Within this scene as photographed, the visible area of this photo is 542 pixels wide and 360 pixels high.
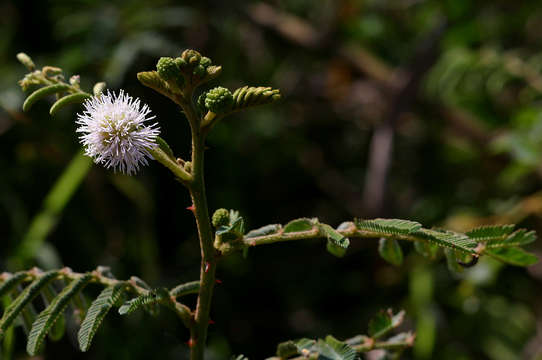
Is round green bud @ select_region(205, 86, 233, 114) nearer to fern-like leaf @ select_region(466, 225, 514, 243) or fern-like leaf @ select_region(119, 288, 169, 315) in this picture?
fern-like leaf @ select_region(119, 288, 169, 315)

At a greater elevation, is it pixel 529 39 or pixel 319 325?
pixel 529 39

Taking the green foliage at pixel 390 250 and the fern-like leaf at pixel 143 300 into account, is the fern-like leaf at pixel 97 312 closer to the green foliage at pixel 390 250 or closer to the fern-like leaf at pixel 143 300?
the fern-like leaf at pixel 143 300

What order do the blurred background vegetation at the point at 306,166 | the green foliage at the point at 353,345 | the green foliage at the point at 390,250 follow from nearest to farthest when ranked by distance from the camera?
1. the green foliage at the point at 353,345
2. the green foliage at the point at 390,250
3. the blurred background vegetation at the point at 306,166

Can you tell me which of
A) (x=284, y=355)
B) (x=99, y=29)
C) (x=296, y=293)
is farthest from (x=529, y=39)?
(x=284, y=355)

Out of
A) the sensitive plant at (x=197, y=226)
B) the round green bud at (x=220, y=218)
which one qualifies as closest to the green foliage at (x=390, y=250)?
the sensitive plant at (x=197, y=226)

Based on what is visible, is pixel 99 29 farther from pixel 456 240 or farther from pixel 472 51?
pixel 456 240

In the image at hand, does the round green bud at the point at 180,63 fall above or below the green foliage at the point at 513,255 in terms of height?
above

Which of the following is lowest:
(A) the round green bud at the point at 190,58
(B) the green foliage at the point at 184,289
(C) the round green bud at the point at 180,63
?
(B) the green foliage at the point at 184,289

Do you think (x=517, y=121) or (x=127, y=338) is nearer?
(x=127, y=338)
